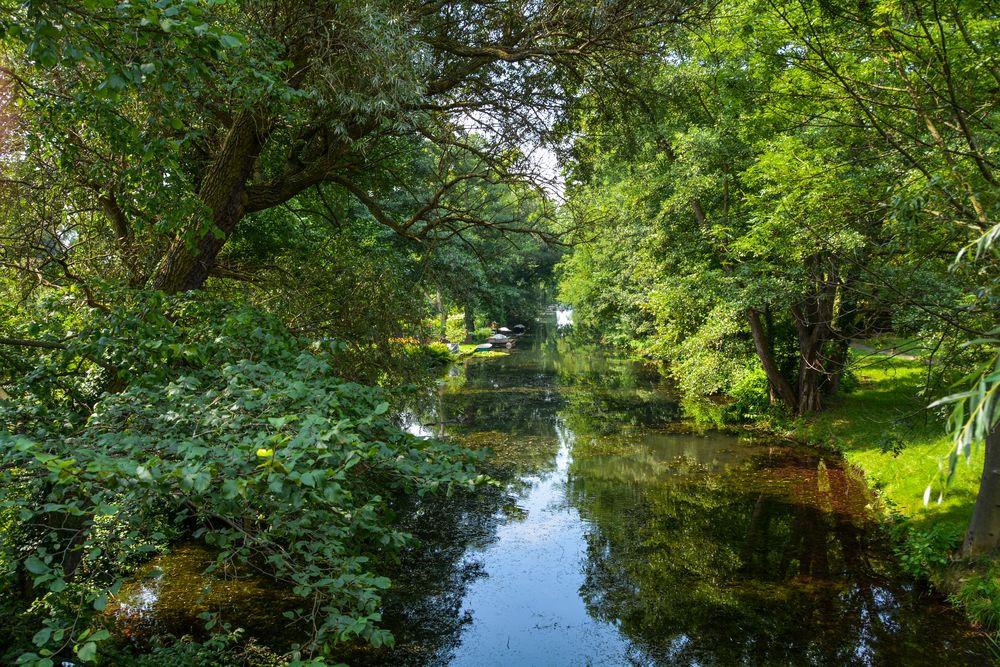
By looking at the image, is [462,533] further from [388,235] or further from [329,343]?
[388,235]

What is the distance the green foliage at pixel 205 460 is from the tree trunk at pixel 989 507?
289 inches

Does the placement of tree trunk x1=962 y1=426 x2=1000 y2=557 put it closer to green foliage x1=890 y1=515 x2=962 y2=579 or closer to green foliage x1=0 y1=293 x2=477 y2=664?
green foliage x1=890 y1=515 x2=962 y2=579

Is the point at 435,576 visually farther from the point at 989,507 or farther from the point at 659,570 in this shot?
the point at 989,507

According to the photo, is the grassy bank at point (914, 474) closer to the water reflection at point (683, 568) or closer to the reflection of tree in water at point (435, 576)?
the water reflection at point (683, 568)

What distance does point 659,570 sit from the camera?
9.38 meters

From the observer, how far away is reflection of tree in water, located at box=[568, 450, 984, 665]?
7297 millimetres

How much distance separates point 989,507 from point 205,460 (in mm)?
8978

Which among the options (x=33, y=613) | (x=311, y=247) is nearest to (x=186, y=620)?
(x=33, y=613)

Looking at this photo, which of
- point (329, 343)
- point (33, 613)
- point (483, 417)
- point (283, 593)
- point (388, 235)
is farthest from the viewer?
point (388, 235)

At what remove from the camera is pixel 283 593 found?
8.67 metres

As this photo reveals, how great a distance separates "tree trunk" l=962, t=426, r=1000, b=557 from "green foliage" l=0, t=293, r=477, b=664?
733 cm

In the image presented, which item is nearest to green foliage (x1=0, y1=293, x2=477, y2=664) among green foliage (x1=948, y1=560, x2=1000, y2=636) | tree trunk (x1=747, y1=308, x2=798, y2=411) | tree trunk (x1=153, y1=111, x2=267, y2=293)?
tree trunk (x1=153, y1=111, x2=267, y2=293)

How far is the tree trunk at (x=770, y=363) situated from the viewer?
16828 millimetres

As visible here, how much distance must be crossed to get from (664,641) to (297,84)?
8339 mm
